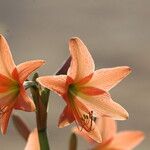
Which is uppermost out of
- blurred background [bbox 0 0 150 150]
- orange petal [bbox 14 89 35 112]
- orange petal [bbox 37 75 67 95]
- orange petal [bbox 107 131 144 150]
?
orange petal [bbox 37 75 67 95]

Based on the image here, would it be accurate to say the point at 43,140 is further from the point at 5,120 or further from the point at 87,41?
the point at 87,41

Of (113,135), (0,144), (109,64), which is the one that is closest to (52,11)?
(109,64)

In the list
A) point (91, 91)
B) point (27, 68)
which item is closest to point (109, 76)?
point (91, 91)

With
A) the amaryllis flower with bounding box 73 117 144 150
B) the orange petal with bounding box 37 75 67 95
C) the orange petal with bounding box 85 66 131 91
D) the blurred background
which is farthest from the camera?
the blurred background

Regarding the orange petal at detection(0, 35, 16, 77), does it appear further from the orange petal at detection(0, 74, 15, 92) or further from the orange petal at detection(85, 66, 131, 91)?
the orange petal at detection(85, 66, 131, 91)

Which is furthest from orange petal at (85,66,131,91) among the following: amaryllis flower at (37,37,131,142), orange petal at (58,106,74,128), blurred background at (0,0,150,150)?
blurred background at (0,0,150,150)

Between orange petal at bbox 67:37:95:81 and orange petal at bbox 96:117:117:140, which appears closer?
orange petal at bbox 67:37:95:81

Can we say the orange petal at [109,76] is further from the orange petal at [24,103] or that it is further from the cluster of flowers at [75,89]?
the orange petal at [24,103]
